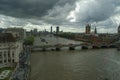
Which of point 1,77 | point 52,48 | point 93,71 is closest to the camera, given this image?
point 1,77

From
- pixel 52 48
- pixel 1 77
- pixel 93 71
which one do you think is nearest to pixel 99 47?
pixel 52 48

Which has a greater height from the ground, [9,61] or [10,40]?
[10,40]

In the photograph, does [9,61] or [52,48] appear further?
[52,48]

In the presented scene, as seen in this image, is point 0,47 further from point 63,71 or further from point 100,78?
point 100,78

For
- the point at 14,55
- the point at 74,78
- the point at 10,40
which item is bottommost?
the point at 74,78

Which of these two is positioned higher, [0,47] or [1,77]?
[0,47]

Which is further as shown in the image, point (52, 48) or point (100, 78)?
point (52, 48)

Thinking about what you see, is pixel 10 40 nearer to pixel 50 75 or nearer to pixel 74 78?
pixel 50 75

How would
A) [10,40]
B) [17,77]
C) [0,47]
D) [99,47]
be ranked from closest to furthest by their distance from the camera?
[17,77]
[0,47]
[10,40]
[99,47]

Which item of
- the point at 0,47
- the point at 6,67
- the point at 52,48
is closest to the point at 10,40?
the point at 0,47
